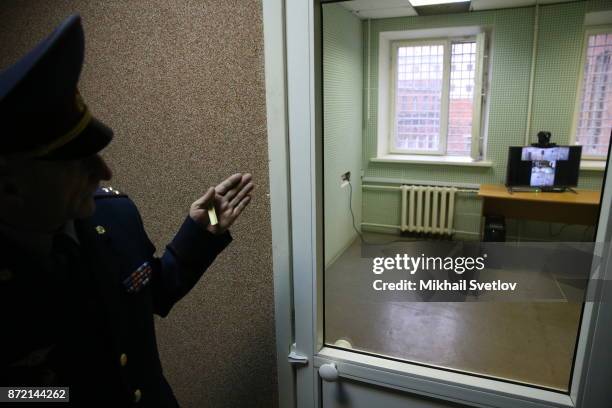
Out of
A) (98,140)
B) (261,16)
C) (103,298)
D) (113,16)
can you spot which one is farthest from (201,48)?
(103,298)

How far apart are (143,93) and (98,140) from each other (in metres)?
0.54

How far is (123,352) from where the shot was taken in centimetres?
70

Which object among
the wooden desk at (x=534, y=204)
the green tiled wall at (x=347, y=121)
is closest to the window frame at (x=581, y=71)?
the wooden desk at (x=534, y=204)

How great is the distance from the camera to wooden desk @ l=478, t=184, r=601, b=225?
293cm

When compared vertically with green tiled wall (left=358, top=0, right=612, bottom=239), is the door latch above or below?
below

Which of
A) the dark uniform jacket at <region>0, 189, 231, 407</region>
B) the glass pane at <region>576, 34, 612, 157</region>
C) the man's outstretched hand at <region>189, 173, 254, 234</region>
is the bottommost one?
the dark uniform jacket at <region>0, 189, 231, 407</region>

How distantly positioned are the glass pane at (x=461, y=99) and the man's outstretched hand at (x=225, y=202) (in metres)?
3.54

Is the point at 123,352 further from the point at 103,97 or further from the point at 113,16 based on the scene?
the point at 113,16

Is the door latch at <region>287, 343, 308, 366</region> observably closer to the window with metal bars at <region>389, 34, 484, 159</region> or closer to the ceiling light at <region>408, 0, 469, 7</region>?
the ceiling light at <region>408, 0, 469, 7</region>

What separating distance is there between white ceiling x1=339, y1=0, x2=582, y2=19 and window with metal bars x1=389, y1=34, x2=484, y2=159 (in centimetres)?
29

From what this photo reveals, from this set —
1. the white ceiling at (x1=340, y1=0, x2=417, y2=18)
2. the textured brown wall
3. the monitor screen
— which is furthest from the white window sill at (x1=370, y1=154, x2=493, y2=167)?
the textured brown wall

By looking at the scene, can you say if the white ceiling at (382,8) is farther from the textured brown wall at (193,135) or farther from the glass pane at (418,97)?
the textured brown wall at (193,135)

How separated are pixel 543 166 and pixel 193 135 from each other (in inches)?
124

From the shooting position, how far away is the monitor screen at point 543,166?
3143mm
